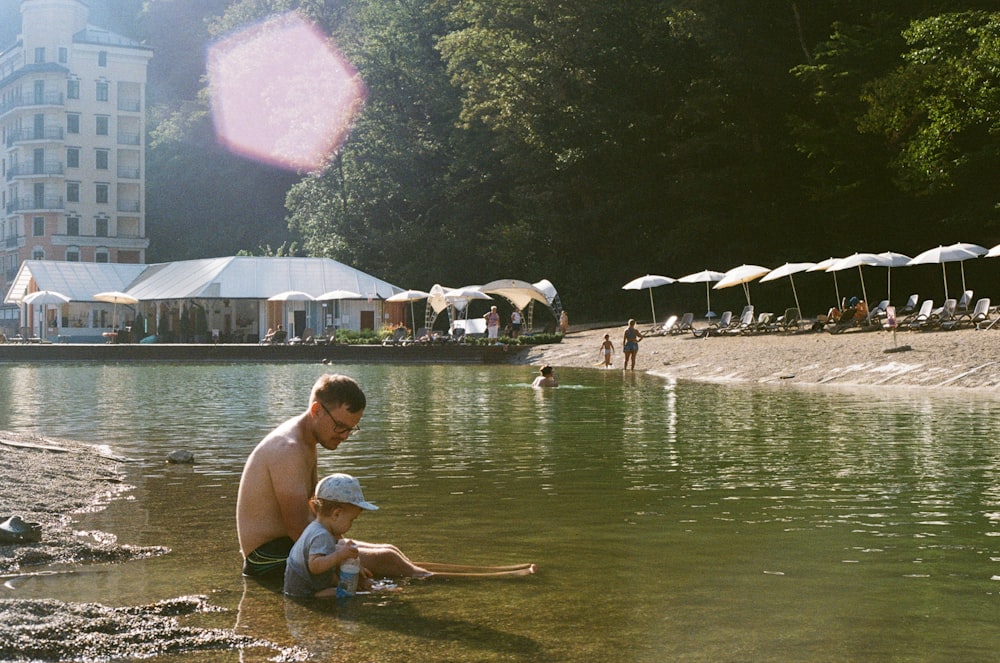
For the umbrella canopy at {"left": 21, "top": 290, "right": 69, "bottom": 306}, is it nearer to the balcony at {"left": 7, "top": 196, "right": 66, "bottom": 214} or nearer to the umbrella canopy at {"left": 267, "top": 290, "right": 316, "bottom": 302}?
the umbrella canopy at {"left": 267, "top": 290, "right": 316, "bottom": 302}

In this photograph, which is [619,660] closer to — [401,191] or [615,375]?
[615,375]

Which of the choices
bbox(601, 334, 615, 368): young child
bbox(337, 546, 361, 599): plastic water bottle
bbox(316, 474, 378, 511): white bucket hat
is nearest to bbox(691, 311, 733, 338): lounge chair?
bbox(601, 334, 615, 368): young child

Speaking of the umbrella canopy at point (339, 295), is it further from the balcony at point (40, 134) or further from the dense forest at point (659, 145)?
the balcony at point (40, 134)

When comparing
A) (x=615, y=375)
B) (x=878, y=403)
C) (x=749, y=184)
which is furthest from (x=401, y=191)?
(x=878, y=403)

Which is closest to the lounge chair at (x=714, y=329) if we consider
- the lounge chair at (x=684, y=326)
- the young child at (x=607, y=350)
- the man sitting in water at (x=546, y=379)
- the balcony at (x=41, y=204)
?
the lounge chair at (x=684, y=326)

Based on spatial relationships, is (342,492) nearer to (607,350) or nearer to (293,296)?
(607,350)

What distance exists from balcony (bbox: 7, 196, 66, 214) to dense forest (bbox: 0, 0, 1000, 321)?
2645 cm

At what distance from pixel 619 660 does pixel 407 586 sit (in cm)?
193

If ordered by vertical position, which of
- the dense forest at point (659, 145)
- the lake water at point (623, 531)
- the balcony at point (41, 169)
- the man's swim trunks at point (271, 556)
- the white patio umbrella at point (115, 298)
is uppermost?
the balcony at point (41, 169)

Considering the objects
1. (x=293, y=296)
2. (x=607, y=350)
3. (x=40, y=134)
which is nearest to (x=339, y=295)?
(x=293, y=296)

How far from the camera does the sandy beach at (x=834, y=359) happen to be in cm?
2795

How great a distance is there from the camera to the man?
6.88 m

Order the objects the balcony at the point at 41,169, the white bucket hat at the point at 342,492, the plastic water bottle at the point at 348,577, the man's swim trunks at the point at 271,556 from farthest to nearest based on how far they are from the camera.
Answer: the balcony at the point at 41,169 → the man's swim trunks at the point at 271,556 → the plastic water bottle at the point at 348,577 → the white bucket hat at the point at 342,492

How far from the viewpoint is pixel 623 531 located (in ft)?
30.9
